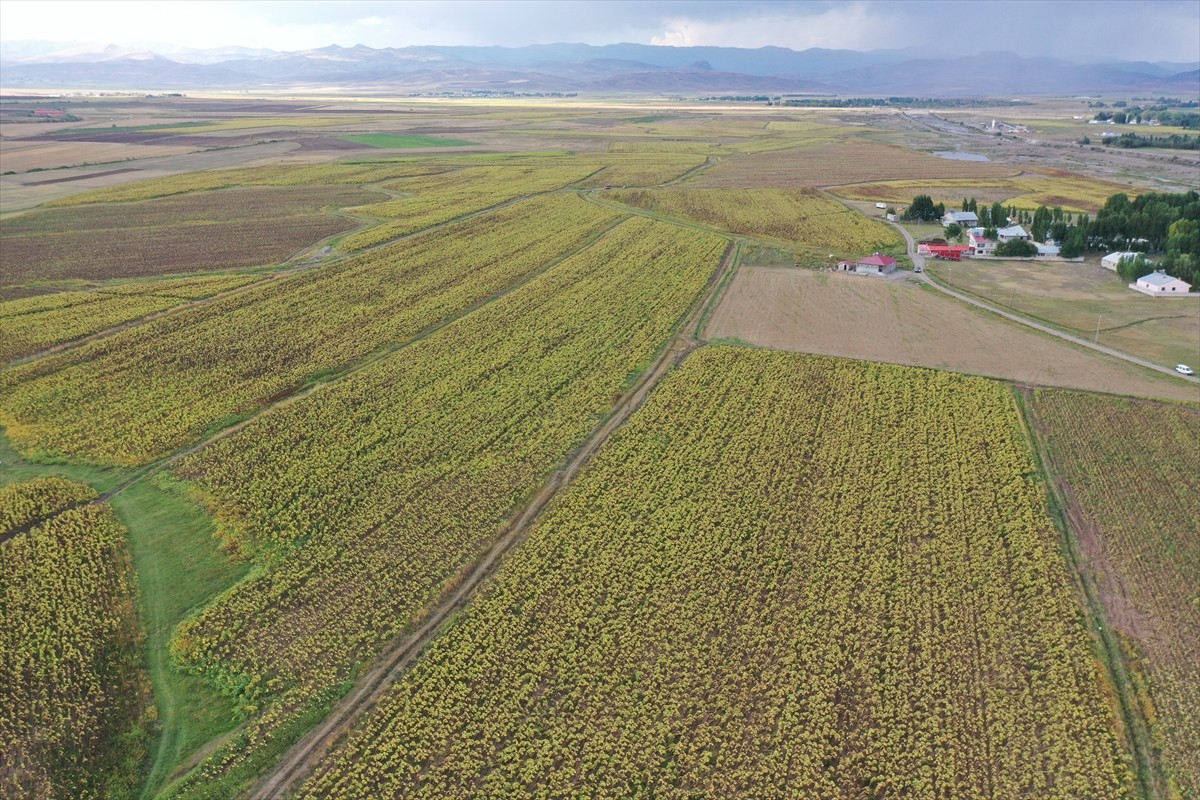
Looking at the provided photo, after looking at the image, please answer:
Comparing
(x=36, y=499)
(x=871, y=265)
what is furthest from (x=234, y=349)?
(x=871, y=265)

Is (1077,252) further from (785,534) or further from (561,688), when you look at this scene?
(561,688)

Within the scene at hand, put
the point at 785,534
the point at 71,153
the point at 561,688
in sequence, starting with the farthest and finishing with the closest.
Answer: the point at 71,153 < the point at 785,534 < the point at 561,688

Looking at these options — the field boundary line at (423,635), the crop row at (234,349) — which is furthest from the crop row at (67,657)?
the crop row at (234,349)

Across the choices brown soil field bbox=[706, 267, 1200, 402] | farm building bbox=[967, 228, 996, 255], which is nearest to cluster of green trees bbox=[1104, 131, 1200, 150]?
farm building bbox=[967, 228, 996, 255]

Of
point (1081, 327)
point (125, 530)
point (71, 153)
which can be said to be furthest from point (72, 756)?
point (71, 153)

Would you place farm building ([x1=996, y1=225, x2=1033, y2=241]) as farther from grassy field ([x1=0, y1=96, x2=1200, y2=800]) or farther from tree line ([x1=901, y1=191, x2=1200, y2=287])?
grassy field ([x1=0, y1=96, x2=1200, y2=800])
